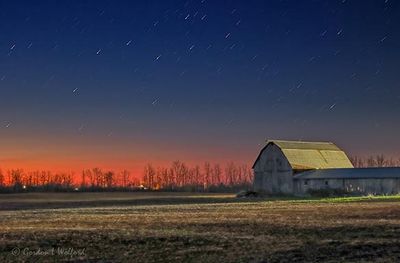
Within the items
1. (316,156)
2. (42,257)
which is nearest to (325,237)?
(42,257)

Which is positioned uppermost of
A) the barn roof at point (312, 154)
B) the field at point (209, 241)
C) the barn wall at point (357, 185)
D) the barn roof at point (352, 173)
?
the barn roof at point (312, 154)

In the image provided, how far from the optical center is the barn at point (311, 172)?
8249cm

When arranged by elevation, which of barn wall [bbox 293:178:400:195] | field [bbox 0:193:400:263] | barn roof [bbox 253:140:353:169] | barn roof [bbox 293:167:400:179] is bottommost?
field [bbox 0:193:400:263]

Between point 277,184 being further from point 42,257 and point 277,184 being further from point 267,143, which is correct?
point 42,257

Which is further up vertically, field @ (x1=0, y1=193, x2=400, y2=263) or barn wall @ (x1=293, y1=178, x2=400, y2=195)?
barn wall @ (x1=293, y1=178, x2=400, y2=195)

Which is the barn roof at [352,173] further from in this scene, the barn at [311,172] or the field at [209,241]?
the field at [209,241]

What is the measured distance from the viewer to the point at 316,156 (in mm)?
100750

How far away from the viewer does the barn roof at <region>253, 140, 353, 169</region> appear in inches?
3746

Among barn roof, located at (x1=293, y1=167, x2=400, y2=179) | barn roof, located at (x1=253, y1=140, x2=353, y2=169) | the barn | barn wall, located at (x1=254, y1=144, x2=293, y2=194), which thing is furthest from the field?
barn roof, located at (x1=253, y1=140, x2=353, y2=169)

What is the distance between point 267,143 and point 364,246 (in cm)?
7739

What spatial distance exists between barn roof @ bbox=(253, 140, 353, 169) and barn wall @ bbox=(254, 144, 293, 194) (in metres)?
0.79

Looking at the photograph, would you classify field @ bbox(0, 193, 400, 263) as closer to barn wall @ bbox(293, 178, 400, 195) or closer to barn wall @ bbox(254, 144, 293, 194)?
barn wall @ bbox(293, 178, 400, 195)

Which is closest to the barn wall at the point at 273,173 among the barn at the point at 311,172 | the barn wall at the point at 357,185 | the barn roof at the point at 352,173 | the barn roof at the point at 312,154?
the barn at the point at 311,172

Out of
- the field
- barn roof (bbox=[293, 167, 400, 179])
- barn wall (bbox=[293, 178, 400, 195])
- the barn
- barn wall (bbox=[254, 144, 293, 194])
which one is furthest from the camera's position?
barn wall (bbox=[254, 144, 293, 194])
